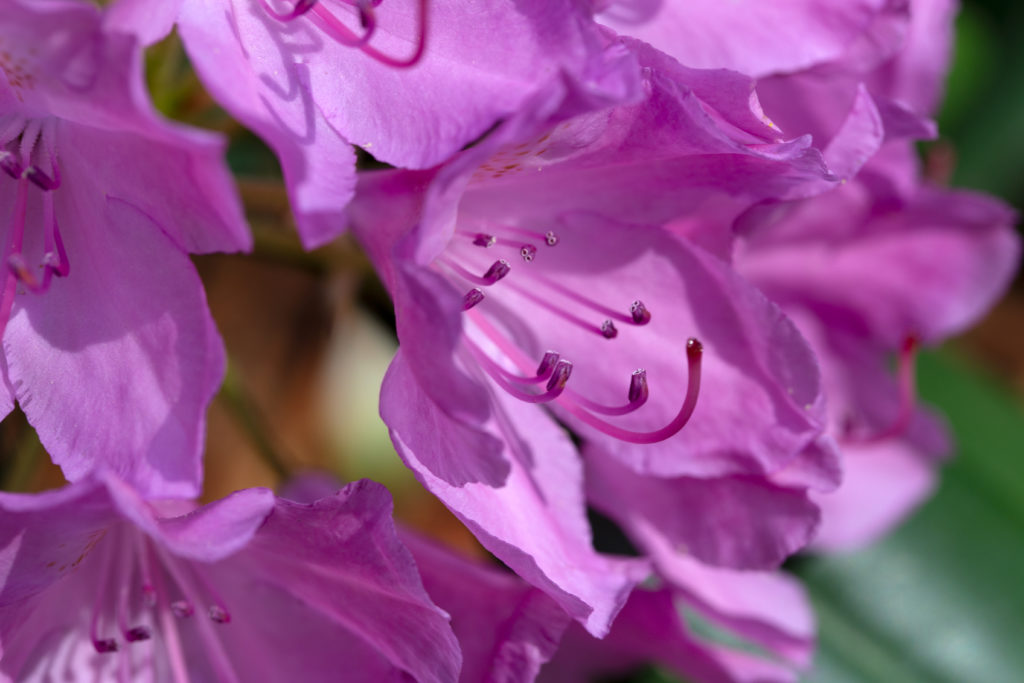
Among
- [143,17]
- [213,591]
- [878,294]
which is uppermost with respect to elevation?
[143,17]

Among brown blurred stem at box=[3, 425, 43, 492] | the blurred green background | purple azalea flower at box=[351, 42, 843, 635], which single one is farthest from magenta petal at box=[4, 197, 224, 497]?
the blurred green background

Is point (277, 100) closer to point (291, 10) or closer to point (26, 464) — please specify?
point (291, 10)

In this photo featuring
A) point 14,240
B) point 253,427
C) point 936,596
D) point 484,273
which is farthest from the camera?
point 936,596

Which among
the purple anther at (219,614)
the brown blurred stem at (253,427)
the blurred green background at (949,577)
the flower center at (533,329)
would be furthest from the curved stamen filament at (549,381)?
the blurred green background at (949,577)

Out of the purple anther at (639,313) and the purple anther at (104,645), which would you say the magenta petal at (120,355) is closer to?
the purple anther at (104,645)

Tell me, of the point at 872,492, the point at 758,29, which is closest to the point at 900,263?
the point at 872,492

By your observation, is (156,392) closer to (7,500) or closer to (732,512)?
(7,500)

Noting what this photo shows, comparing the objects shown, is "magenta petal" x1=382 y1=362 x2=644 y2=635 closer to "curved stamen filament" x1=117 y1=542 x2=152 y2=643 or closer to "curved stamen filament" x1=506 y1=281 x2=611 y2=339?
"curved stamen filament" x1=506 y1=281 x2=611 y2=339
